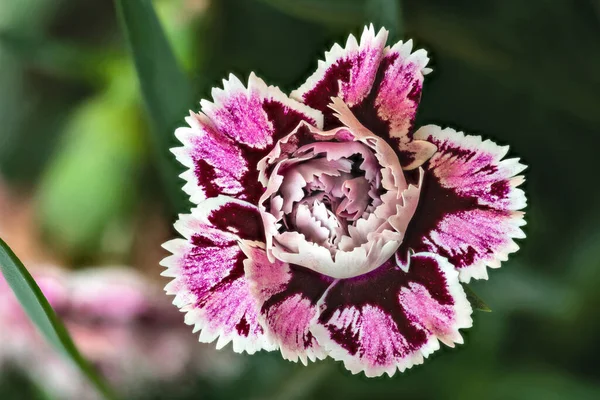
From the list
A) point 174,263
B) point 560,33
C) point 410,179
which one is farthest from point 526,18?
point 174,263

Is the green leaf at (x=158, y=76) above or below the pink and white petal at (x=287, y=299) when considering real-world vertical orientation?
above

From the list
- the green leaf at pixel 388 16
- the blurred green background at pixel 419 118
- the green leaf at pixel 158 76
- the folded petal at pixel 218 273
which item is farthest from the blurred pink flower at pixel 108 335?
the green leaf at pixel 388 16

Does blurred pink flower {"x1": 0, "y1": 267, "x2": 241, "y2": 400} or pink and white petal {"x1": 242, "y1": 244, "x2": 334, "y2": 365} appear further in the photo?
blurred pink flower {"x1": 0, "y1": 267, "x2": 241, "y2": 400}

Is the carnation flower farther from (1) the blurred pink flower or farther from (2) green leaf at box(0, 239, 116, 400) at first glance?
(1) the blurred pink flower

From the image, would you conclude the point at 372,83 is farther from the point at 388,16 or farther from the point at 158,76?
the point at 158,76

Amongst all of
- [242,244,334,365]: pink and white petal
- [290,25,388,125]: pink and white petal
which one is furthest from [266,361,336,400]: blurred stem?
[290,25,388,125]: pink and white petal

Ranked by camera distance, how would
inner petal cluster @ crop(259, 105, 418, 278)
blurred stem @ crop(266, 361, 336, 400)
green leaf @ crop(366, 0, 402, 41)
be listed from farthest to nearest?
blurred stem @ crop(266, 361, 336, 400), green leaf @ crop(366, 0, 402, 41), inner petal cluster @ crop(259, 105, 418, 278)

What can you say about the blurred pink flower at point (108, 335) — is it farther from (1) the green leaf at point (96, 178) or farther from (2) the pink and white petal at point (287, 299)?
(2) the pink and white petal at point (287, 299)
